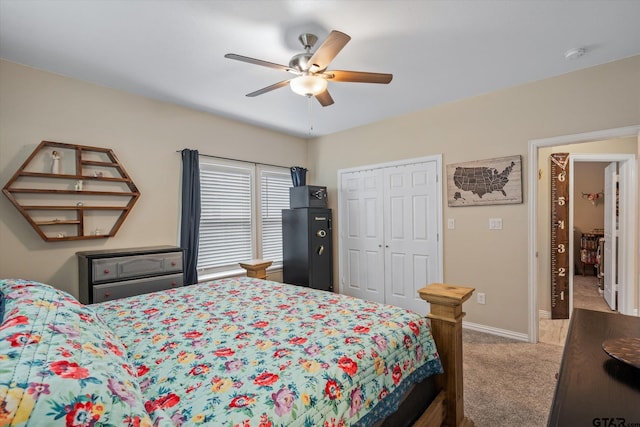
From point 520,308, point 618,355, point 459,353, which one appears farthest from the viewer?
point 520,308

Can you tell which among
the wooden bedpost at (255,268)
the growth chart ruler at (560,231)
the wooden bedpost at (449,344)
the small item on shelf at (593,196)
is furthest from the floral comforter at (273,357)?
the small item on shelf at (593,196)

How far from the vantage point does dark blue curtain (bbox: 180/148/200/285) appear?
3.48 m

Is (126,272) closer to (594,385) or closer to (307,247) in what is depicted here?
(307,247)

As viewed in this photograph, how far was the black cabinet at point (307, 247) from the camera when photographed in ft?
13.9

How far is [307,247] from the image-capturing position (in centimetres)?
422

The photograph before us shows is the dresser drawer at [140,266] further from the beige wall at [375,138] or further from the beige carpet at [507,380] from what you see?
the beige carpet at [507,380]

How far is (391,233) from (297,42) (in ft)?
8.79

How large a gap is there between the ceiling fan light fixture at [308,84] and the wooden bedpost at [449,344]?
5.03 feet

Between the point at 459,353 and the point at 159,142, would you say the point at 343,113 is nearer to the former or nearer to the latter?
the point at 159,142

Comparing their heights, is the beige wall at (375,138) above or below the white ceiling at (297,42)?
below

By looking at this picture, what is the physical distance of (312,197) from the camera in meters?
4.35

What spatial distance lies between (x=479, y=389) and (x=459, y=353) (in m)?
0.85

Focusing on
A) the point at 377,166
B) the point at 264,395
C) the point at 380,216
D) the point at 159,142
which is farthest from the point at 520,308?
the point at 159,142

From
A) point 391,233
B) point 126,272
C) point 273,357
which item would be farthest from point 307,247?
point 273,357
